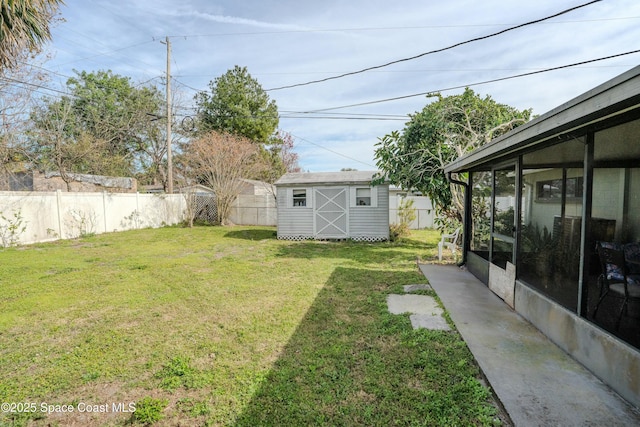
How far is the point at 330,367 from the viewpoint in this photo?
2691mm

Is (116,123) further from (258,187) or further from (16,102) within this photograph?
(16,102)

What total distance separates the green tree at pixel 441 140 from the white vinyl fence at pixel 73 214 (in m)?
10.4

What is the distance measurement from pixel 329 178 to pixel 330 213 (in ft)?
4.14

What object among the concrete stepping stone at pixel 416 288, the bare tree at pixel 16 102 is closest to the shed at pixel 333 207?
the concrete stepping stone at pixel 416 288

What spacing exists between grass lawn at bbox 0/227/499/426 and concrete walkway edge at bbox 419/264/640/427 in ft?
0.58

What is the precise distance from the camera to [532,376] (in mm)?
2387

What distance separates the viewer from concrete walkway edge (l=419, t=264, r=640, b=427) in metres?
1.95


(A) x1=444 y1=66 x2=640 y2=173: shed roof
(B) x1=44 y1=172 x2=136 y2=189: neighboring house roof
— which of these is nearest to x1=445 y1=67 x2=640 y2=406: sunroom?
(A) x1=444 y1=66 x2=640 y2=173: shed roof

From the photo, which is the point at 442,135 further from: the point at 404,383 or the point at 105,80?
the point at 105,80

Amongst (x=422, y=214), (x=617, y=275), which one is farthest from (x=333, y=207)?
(x=617, y=275)

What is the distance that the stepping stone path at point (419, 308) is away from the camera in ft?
11.6

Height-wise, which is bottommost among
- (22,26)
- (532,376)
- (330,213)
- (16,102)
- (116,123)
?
(532,376)

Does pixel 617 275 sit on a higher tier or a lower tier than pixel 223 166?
lower

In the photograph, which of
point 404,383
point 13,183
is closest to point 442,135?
point 404,383
